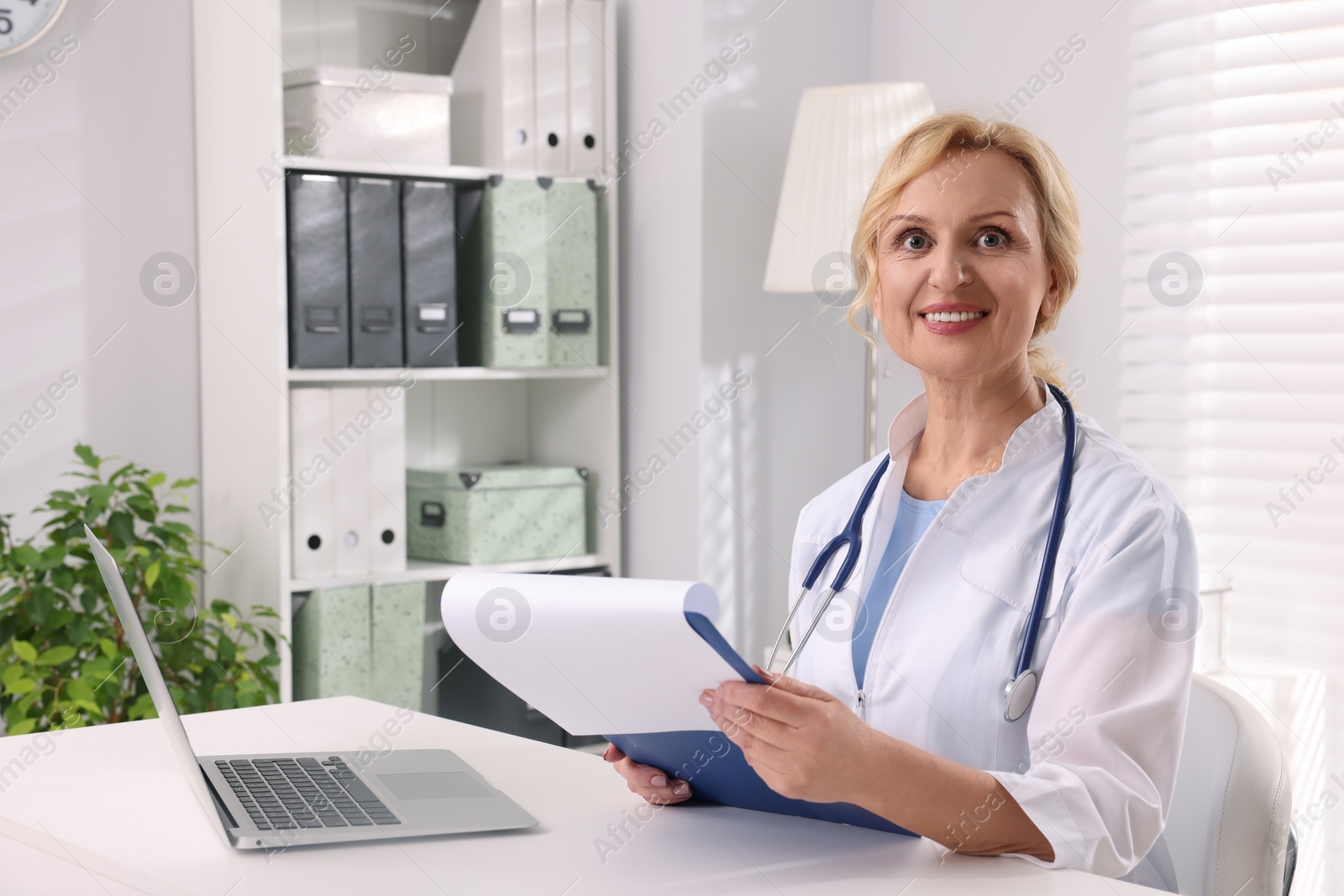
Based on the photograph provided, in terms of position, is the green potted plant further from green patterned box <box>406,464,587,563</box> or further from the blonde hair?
the blonde hair

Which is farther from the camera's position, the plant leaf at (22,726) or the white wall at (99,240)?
the white wall at (99,240)

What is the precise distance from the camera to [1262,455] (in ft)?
7.79

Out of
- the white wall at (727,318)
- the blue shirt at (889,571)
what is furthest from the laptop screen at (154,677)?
the white wall at (727,318)

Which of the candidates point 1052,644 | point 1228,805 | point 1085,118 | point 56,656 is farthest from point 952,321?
point 56,656

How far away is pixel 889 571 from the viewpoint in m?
1.41

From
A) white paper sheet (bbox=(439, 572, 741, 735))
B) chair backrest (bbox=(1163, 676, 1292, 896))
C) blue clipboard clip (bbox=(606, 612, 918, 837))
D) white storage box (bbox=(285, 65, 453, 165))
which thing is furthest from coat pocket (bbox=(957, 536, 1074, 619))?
white storage box (bbox=(285, 65, 453, 165))

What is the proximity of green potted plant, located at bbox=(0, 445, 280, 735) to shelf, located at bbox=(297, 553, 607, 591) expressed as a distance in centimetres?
12

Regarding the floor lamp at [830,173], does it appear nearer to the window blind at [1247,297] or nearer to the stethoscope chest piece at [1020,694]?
the window blind at [1247,297]

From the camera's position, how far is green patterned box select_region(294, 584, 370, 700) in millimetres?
2604

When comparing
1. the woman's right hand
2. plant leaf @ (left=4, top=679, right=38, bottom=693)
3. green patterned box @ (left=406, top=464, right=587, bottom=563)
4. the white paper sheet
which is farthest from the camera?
green patterned box @ (left=406, top=464, right=587, bottom=563)

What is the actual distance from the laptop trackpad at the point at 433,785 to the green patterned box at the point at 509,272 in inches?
68.9

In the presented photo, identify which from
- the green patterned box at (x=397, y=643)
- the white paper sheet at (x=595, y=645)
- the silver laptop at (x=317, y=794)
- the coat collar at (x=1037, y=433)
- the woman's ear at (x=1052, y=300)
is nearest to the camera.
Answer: the white paper sheet at (x=595, y=645)

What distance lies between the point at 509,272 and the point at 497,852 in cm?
202

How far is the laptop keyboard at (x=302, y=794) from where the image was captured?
1027mm
